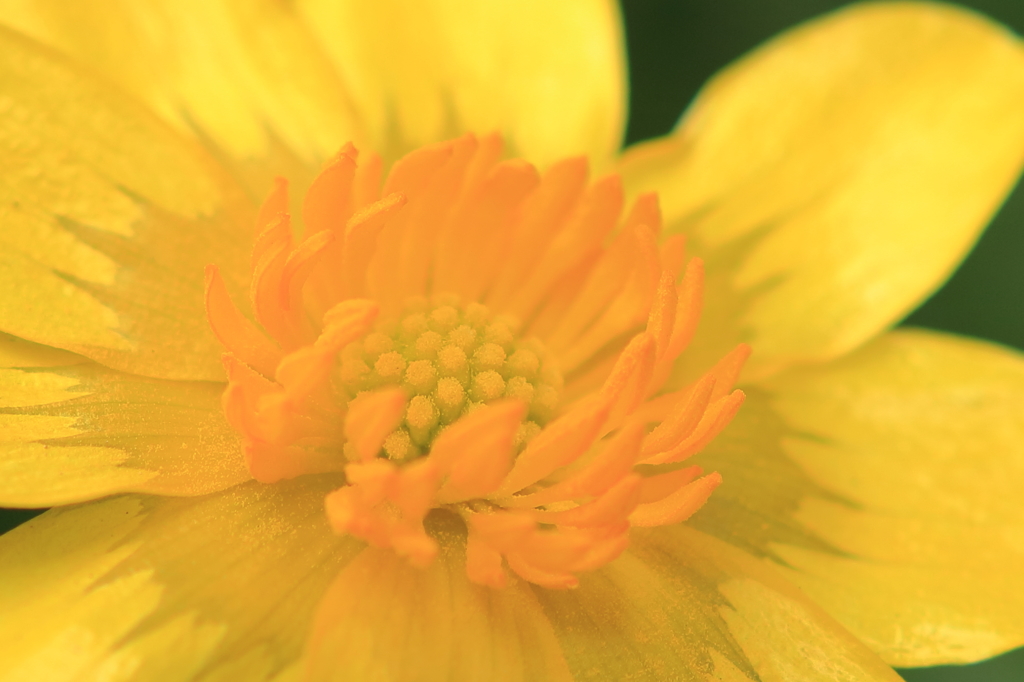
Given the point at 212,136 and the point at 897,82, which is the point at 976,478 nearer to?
the point at 897,82

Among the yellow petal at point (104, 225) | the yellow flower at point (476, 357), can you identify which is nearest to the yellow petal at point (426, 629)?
the yellow flower at point (476, 357)

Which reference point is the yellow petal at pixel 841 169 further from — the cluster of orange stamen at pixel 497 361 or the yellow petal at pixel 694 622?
the yellow petal at pixel 694 622

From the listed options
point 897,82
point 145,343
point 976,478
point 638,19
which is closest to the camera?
point 145,343

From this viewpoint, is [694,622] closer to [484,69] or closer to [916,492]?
[916,492]

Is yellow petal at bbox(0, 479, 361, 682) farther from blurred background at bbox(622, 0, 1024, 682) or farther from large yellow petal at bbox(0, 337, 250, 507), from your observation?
blurred background at bbox(622, 0, 1024, 682)

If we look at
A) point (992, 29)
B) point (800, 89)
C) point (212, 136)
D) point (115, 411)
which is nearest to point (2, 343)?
point (115, 411)

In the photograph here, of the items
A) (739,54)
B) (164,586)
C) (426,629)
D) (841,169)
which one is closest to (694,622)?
(426,629)

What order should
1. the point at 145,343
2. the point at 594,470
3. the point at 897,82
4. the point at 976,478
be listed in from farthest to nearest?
the point at 897,82
the point at 976,478
the point at 145,343
the point at 594,470
